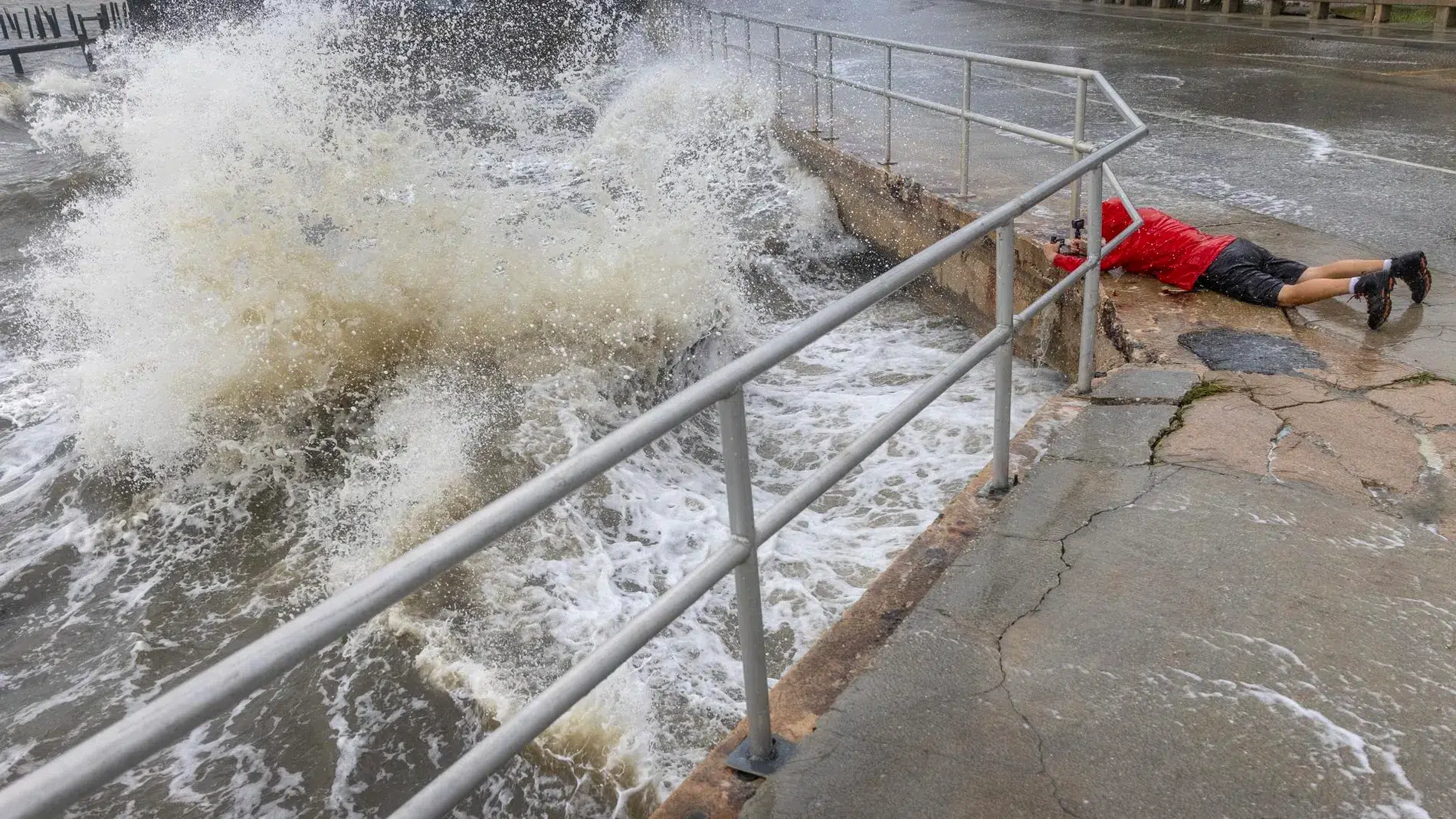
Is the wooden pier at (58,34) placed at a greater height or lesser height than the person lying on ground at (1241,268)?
greater

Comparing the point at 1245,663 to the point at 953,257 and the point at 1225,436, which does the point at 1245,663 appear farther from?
the point at 953,257

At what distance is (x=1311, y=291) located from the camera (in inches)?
202

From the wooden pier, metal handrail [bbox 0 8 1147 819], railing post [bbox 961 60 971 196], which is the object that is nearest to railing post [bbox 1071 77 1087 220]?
railing post [bbox 961 60 971 196]

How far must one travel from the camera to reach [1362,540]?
3.01 meters

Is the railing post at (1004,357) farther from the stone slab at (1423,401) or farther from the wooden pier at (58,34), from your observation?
the wooden pier at (58,34)

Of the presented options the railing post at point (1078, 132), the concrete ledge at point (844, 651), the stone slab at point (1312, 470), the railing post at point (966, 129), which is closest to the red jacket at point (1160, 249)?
the railing post at point (1078, 132)

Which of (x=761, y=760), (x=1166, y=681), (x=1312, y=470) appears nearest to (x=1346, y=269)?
(x=1312, y=470)

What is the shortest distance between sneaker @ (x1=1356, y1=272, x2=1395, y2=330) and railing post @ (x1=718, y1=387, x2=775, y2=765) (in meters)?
4.10

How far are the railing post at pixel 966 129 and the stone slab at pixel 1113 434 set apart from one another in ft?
12.4

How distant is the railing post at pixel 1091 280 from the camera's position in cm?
392

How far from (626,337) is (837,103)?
256 inches

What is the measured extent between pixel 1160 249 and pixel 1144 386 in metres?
1.65

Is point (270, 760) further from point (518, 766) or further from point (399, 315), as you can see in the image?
point (399, 315)

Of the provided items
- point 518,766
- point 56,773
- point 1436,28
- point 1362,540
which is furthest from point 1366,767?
point 1436,28
